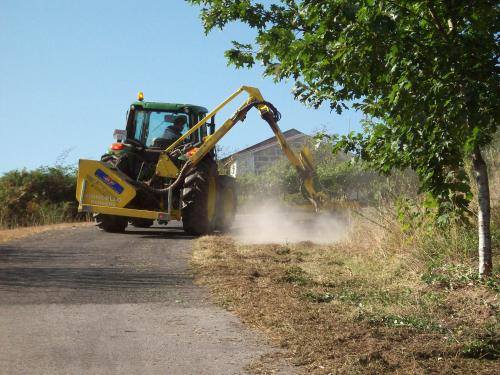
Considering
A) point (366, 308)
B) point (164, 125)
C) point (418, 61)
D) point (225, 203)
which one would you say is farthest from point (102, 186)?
point (418, 61)

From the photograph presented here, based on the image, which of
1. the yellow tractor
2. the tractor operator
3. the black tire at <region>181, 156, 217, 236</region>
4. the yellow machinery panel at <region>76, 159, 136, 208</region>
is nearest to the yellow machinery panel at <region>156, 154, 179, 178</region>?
the yellow tractor

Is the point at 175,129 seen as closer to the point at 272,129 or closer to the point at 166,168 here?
the point at 166,168

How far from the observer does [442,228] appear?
745 cm

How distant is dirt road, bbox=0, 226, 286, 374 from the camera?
14.5 feet

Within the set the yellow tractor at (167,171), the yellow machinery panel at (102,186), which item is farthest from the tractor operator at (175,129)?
the yellow machinery panel at (102,186)

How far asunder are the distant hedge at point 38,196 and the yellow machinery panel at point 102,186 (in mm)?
7548

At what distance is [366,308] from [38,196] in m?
18.5

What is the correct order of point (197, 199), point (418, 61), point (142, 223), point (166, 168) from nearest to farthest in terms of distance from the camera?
Answer: point (418, 61) → point (197, 199) → point (166, 168) → point (142, 223)

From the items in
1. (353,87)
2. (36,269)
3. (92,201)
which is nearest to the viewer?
(353,87)

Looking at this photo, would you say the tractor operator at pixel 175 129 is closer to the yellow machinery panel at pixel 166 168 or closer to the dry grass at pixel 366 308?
the yellow machinery panel at pixel 166 168

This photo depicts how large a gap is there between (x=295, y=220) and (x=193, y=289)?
803cm

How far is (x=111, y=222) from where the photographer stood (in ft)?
47.8

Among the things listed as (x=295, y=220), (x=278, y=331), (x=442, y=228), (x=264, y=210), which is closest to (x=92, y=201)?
(x=295, y=220)

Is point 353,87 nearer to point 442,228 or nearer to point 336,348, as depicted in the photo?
point 442,228
